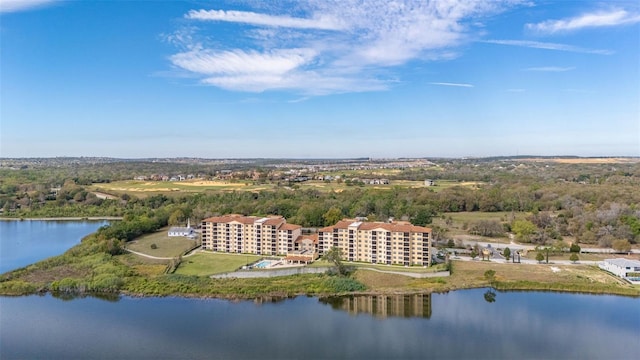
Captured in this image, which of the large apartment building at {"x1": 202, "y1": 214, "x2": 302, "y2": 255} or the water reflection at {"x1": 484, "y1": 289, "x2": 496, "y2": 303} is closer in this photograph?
the water reflection at {"x1": 484, "y1": 289, "x2": 496, "y2": 303}

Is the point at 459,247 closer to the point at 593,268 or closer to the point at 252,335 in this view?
the point at 593,268

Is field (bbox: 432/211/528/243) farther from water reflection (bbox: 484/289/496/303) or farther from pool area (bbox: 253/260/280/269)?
pool area (bbox: 253/260/280/269)

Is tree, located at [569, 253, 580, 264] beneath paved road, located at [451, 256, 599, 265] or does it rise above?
above

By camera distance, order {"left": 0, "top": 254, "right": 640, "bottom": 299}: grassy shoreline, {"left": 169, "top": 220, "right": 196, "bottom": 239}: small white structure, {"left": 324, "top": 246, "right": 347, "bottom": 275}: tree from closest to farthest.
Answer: {"left": 0, "top": 254, "right": 640, "bottom": 299}: grassy shoreline, {"left": 324, "top": 246, "right": 347, "bottom": 275}: tree, {"left": 169, "top": 220, "right": 196, "bottom": 239}: small white structure

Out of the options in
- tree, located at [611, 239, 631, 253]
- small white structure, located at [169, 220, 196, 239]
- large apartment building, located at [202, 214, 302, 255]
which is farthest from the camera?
small white structure, located at [169, 220, 196, 239]

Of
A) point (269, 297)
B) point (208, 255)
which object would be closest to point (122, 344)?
point (269, 297)

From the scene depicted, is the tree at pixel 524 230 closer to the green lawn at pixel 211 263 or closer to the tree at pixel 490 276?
the tree at pixel 490 276

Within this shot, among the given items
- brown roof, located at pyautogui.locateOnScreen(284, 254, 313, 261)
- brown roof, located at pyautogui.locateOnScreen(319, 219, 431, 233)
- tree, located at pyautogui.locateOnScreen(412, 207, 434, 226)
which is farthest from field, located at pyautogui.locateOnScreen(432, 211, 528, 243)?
brown roof, located at pyautogui.locateOnScreen(284, 254, 313, 261)

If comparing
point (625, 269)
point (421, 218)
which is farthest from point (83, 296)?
point (625, 269)
